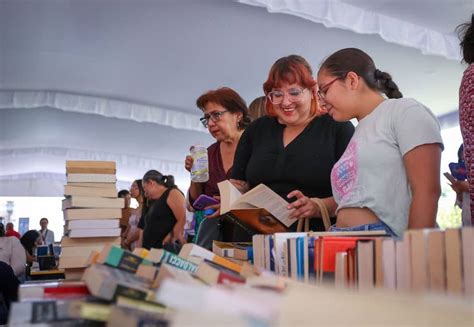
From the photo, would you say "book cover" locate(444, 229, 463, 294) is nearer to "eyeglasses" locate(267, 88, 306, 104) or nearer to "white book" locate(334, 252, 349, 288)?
"white book" locate(334, 252, 349, 288)

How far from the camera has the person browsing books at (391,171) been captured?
1323 mm

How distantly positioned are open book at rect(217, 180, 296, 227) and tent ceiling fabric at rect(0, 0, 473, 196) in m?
2.85

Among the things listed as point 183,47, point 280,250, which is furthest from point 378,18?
point 280,250

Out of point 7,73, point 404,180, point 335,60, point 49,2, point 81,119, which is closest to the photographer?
point 404,180

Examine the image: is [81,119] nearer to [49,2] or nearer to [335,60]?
[49,2]

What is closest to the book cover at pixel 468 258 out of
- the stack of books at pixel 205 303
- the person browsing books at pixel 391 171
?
the stack of books at pixel 205 303

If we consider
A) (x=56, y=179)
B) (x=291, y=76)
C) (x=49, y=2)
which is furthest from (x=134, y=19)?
(x=56, y=179)

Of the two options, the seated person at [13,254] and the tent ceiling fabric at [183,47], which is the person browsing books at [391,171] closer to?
the tent ceiling fabric at [183,47]

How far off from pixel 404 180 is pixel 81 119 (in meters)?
9.45

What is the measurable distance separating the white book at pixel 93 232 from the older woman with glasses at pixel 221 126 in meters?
0.60

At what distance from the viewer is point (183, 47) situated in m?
6.01

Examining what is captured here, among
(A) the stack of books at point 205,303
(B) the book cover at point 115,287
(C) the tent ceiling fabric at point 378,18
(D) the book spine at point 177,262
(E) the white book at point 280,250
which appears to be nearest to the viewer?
(A) the stack of books at point 205,303

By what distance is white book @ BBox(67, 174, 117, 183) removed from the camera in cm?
281

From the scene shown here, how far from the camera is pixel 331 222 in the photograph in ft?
5.81
